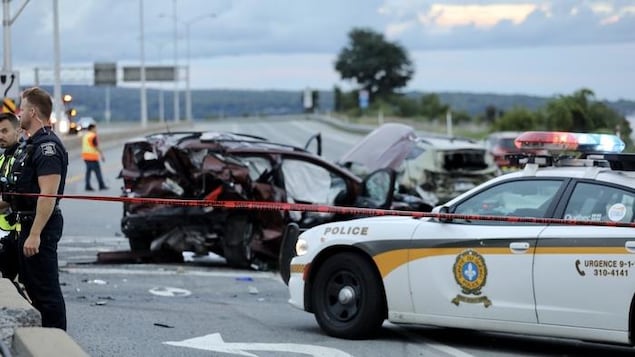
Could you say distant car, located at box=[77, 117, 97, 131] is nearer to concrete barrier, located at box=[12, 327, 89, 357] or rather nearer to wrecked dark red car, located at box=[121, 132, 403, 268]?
wrecked dark red car, located at box=[121, 132, 403, 268]

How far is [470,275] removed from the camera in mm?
7762

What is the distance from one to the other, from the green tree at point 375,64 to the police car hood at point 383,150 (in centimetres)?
9560

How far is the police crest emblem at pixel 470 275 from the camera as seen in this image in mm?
7703

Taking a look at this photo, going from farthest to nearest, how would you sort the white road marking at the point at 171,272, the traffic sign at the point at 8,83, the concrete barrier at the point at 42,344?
the traffic sign at the point at 8,83, the white road marking at the point at 171,272, the concrete barrier at the point at 42,344

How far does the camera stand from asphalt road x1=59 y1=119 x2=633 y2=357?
7.98 meters

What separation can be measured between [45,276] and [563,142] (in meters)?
3.92

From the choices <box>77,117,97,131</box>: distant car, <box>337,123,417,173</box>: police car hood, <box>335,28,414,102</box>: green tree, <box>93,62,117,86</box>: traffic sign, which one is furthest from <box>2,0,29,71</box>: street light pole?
<box>335,28,414,102</box>: green tree

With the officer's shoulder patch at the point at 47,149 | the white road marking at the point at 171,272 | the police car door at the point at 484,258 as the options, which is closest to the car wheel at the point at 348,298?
the police car door at the point at 484,258

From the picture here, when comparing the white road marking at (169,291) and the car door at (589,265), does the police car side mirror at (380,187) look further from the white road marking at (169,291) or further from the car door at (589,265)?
the car door at (589,265)

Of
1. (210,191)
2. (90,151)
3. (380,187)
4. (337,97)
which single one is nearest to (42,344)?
(210,191)

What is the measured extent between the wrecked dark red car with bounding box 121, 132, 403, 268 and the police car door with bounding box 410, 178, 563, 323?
5.38 metres

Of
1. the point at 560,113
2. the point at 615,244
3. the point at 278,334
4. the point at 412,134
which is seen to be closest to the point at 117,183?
the point at 560,113

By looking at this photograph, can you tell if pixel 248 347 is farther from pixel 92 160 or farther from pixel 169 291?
pixel 92 160

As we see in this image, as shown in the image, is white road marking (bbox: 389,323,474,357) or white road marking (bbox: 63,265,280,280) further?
white road marking (bbox: 63,265,280,280)
